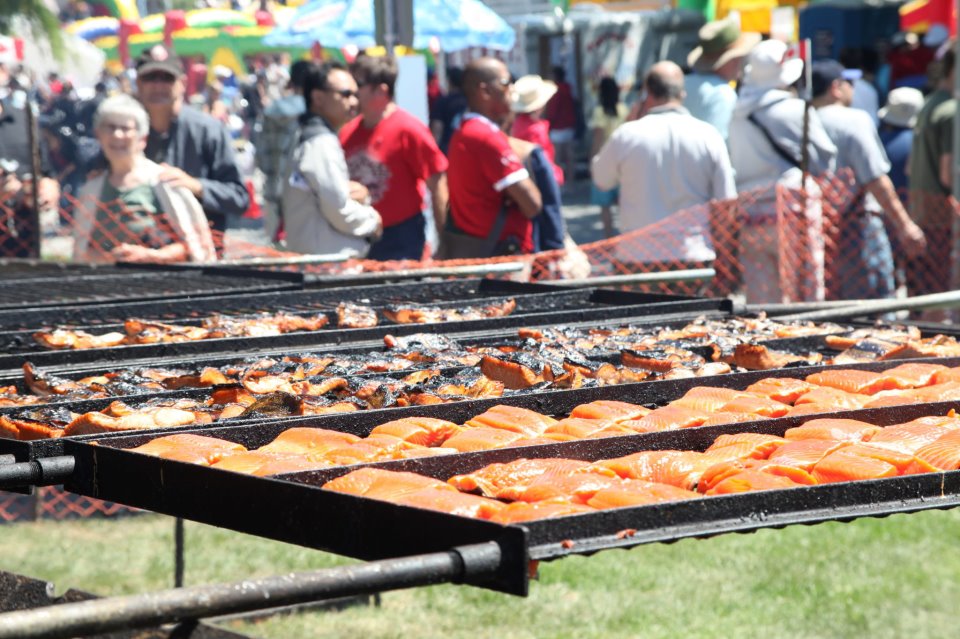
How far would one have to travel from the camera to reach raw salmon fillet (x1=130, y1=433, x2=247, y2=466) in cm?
311

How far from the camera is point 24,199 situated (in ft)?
32.1

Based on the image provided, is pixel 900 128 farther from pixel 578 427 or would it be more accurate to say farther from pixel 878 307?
pixel 578 427

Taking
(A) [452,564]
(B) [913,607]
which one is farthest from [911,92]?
(A) [452,564]

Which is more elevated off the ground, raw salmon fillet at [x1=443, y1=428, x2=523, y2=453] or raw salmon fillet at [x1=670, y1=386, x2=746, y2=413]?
raw salmon fillet at [x1=443, y1=428, x2=523, y2=453]

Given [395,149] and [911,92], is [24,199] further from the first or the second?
[911,92]

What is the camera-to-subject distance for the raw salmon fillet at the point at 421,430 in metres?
3.37

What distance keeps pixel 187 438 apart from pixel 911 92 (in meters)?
9.97

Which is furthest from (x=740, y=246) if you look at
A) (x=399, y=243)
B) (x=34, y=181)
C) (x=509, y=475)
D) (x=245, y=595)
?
(x=245, y=595)

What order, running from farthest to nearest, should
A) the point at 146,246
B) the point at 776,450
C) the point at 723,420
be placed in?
the point at 146,246 < the point at 723,420 < the point at 776,450

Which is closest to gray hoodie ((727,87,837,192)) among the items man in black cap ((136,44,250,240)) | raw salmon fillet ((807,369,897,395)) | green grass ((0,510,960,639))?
green grass ((0,510,960,639))

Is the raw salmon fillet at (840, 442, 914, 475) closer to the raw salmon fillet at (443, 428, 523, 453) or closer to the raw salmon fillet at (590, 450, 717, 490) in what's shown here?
the raw salmon fillet at (590, 450, 717, 490)

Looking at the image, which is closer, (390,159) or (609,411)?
(609,411)

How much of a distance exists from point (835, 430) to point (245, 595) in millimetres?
1621

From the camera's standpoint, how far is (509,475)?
297 cm
